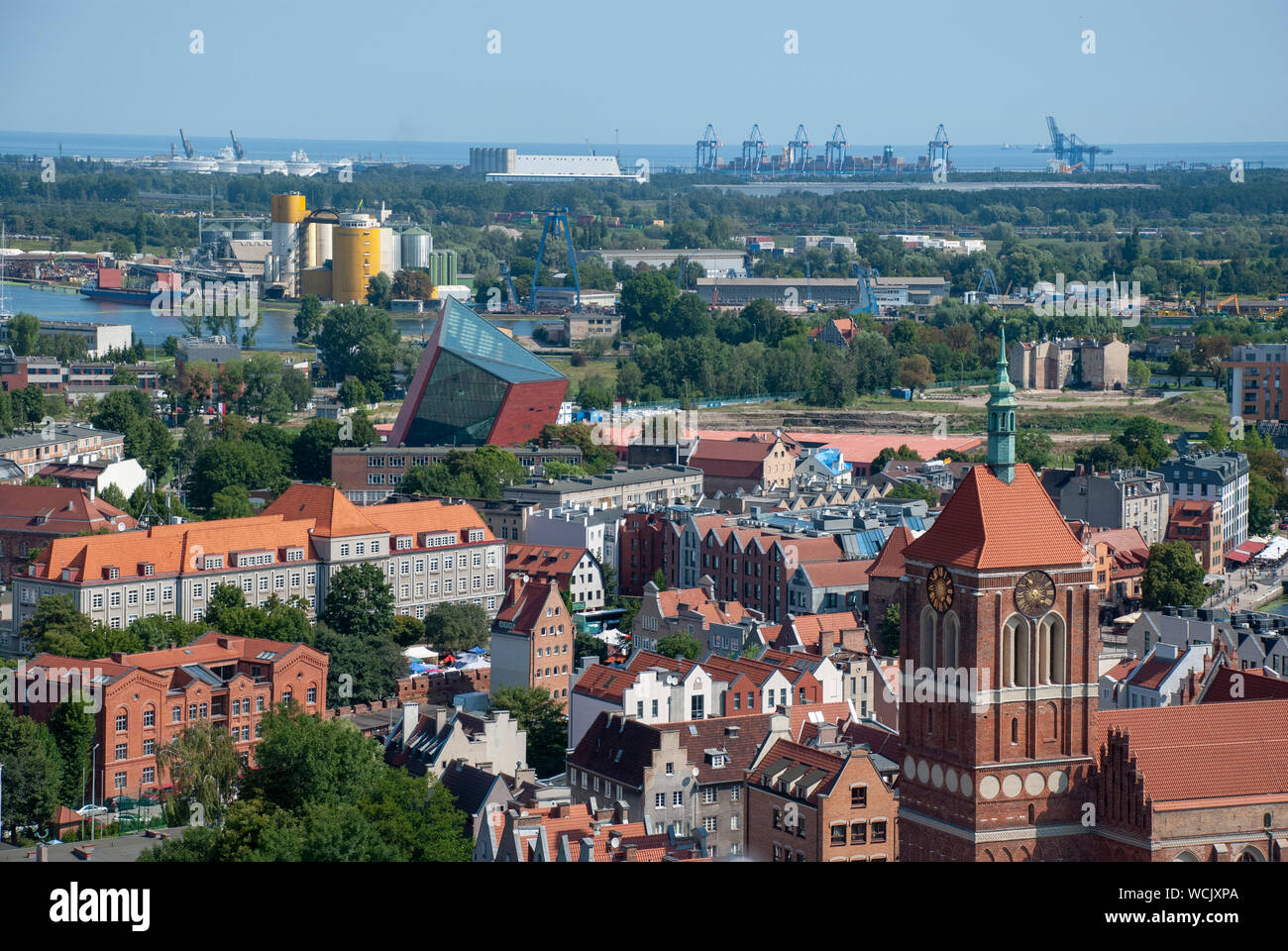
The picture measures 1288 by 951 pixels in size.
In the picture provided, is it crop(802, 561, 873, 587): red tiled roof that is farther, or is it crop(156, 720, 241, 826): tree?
crop(802, 561, 873, 587): red tiled roof

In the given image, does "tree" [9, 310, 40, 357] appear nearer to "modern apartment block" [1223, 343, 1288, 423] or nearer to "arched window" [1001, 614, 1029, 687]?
"modern apartment block" [1223, 343, 1288, 423]

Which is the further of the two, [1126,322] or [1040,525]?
[1126,322]

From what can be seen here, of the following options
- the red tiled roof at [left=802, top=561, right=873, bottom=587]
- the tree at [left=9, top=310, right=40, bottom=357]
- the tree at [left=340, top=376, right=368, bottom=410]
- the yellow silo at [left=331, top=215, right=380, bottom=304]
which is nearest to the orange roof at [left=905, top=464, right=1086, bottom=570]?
the red tiled roof at [left=802, top=561, right=873, bottom=587]

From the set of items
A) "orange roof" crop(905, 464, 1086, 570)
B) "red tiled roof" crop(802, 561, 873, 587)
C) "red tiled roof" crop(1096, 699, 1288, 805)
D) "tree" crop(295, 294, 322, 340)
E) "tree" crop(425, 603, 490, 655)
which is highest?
"orange roof" crop(905, 464, 1086, 570)

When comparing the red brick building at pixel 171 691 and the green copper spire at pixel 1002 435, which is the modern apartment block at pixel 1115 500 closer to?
the red brick building at pixel 171 691
